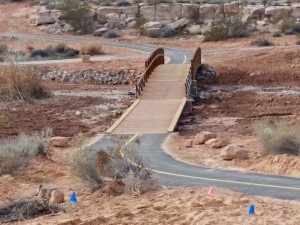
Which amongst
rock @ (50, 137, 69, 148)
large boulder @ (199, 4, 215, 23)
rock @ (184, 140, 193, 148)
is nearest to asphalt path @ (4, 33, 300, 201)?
rock @ (184, 140, 193, 148)

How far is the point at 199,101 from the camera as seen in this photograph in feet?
122

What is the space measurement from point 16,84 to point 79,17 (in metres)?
38.3

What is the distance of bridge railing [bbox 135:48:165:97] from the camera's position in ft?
116

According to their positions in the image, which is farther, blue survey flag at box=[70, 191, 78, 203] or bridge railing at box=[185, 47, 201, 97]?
bridge railing at box=[185, 47, 201, 97]

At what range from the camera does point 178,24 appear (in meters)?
73.9

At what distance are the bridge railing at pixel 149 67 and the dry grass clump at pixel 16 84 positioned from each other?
561 centimetres

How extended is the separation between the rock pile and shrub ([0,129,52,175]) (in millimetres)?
22073

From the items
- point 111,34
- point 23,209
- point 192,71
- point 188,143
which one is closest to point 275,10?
point 111,34

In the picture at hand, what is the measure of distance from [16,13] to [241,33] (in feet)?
104

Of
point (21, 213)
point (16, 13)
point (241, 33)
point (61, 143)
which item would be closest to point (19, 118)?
point (61, 143)

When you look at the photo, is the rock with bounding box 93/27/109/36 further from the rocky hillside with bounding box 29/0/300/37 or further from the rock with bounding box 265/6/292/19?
the rock with bounding box 265/6/292/19

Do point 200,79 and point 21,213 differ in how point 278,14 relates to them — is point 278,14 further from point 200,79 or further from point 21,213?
point 21,213

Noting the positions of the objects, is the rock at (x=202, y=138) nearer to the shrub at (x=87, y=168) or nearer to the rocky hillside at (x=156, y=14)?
the shrub at (x=87, y=168)

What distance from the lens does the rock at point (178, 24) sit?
73250mm
